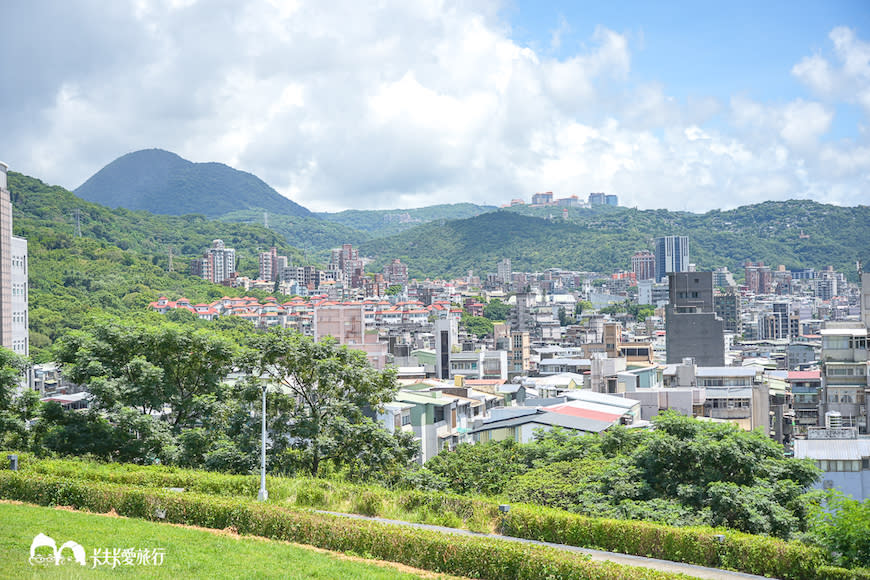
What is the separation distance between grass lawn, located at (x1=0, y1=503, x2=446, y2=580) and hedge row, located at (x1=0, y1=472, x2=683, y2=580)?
0.96 feet

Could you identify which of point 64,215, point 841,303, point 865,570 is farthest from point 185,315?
point 841,303

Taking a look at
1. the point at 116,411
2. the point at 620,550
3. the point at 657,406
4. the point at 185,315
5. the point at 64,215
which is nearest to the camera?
the point at 620,550

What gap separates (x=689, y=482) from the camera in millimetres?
14758

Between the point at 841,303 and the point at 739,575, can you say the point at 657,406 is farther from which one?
the point at 841,303

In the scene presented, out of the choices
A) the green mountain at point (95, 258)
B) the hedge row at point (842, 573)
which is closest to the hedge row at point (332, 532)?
the hedge row at point (842, 573)

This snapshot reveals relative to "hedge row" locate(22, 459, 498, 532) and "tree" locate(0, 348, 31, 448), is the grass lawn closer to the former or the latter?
"hedge row" locate(22, 459, 498, 532)

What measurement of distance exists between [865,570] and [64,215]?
121 m

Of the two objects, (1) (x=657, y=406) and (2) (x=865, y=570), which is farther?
(1) (x=657, y=406)

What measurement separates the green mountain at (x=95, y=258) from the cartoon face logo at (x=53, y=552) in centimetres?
4728

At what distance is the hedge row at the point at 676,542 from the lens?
33.1ft

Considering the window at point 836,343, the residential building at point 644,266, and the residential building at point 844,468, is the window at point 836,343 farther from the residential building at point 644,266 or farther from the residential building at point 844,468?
the residential building at point 644,266

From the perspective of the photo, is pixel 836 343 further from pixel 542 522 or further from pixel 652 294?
pixel 652 294

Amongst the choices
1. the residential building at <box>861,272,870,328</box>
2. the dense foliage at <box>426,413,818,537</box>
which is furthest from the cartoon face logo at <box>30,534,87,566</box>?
the residential building at <box>861,272,870,328</box>

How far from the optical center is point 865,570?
945 centimetres
